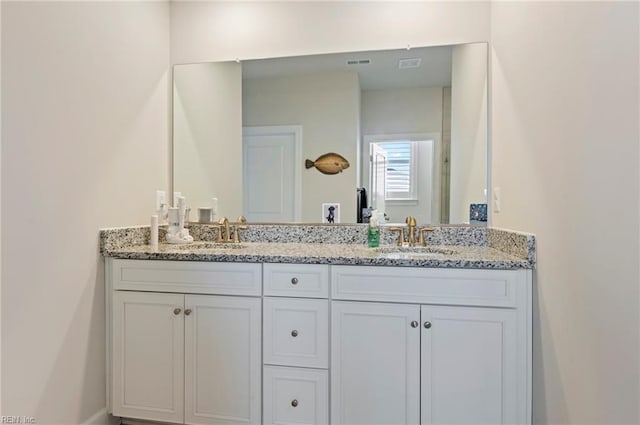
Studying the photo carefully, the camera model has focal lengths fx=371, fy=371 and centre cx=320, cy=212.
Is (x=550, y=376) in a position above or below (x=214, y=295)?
below

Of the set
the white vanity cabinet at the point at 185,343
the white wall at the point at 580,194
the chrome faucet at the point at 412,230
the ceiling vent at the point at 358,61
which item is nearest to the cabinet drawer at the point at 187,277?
the white vanity cabinet at the point at 185,343

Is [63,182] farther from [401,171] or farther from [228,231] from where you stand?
[401,171]

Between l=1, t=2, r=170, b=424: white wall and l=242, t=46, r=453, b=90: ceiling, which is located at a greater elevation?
l=242, t=46, r=453, b=90: ceiling

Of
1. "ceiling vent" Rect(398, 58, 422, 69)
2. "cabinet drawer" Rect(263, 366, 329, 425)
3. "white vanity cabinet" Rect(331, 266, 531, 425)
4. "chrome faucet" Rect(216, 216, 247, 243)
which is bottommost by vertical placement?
"cabinet drawer" Rect(263, 366, 329, 425)

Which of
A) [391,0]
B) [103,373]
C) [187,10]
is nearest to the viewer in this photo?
[103,373]

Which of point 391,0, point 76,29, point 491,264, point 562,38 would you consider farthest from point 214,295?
point 391,0

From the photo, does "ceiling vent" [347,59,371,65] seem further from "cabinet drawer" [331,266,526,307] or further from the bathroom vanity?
"cabinet drawer" [331,266,526,307]

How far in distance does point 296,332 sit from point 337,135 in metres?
1.16

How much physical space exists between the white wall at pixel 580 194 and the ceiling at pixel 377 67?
0.46 meters

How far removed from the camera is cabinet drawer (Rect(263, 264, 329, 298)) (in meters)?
1.59

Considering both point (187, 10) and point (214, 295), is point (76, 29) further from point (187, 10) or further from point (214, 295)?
point (214, 295)

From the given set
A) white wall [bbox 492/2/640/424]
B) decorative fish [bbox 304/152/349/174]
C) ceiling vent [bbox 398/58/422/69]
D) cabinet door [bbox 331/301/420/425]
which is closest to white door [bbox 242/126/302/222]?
decorative fish [bbox 304/152/349/174]

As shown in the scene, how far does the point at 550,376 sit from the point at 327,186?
54.3 inches

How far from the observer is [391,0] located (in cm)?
208
